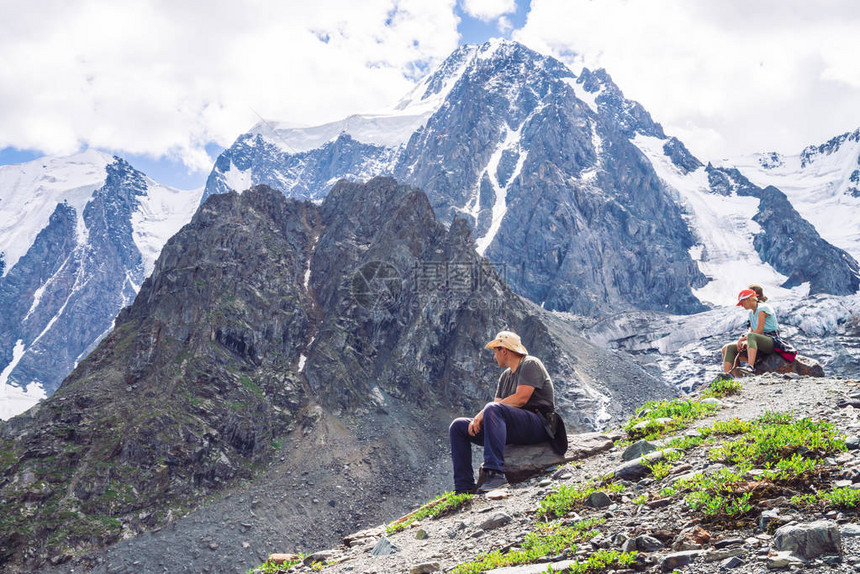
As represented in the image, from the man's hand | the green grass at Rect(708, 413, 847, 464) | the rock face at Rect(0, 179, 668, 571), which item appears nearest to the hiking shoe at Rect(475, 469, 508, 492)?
the man's hand

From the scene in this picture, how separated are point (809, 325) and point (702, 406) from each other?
21989 centimetres

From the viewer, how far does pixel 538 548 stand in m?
7.65

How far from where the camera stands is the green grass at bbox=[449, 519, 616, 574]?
7512 millimetres

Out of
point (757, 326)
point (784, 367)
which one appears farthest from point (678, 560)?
point (784, 367)

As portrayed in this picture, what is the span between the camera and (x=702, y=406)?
13.5 metres

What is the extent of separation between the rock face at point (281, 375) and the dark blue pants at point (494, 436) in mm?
78931

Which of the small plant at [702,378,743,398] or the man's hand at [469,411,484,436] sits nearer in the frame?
the man's hand at [469,411,484,436]

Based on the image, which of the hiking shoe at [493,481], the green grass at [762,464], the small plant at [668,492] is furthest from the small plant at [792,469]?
the hiking shoe at [493,481]

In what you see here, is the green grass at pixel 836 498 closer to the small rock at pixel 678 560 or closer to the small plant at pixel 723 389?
the small rock at pixel 678 560

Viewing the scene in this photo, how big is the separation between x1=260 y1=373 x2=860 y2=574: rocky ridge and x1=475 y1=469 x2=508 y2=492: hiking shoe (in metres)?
0.36

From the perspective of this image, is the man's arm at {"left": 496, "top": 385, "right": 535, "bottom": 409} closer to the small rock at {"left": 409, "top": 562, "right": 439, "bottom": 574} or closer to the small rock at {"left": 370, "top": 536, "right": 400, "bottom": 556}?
the small rock at {"left": 370, "top": 536, "right": 400, "bottom": 556}

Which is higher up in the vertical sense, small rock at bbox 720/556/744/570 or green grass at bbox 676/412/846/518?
green grass at bbox 676/412/846/518

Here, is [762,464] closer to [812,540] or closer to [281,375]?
[812,540]

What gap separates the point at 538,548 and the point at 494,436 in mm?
4108
